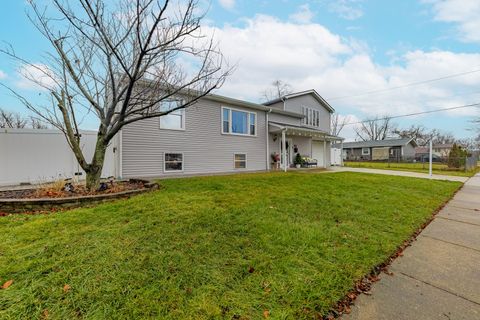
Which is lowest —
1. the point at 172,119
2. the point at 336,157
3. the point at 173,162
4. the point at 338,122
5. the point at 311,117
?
the point at 173,162

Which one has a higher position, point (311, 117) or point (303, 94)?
point (303, 94)

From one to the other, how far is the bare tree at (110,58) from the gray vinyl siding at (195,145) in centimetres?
232

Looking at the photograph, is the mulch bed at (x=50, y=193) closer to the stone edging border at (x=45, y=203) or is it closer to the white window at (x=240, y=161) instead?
the stone edging border at (x=45, y=203)

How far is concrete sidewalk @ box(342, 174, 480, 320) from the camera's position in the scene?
2.11m

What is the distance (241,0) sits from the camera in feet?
23.7

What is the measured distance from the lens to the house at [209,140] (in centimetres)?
937

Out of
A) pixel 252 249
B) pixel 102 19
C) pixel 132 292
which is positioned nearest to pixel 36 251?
pixel 132 292

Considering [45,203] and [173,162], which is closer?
[45,203]

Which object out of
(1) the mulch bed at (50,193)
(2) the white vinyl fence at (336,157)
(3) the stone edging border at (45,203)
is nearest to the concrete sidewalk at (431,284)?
(3) the stone edging border at (45,203)

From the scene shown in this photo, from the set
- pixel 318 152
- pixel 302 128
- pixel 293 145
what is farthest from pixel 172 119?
pixel 318 152

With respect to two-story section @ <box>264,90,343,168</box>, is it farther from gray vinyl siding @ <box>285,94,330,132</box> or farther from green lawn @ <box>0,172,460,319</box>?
green lawn @ <box>0,172,460,319</box>

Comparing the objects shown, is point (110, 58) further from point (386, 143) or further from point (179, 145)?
point (386, 143)

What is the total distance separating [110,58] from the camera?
5.82 metres

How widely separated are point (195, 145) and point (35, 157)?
5.88 meters
